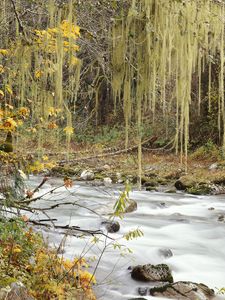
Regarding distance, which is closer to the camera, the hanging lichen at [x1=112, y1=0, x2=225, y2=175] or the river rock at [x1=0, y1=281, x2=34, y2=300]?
the hanging lichen at [x1=112, y1=0, x2=225, y2=175]

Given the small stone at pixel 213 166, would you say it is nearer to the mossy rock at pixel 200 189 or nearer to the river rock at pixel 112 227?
the mossy rock at pixel 200 189

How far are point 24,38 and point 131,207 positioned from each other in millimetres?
6878

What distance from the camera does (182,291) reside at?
16.2 feet

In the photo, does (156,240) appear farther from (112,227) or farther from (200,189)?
(200,189)

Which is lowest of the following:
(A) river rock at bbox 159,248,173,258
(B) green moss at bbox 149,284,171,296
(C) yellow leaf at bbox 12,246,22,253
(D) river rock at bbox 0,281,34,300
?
(A) river rock at bbox 159,248,173,258

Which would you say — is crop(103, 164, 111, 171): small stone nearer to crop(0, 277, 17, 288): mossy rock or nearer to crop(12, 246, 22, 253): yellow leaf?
crop(12, 246, 22, 253): yellow leaf

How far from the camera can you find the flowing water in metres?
5.76

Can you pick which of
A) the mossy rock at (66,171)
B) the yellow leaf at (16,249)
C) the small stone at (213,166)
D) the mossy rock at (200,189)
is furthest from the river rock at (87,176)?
the yellow leaf at (16,249)

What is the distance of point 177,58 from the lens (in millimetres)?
2824

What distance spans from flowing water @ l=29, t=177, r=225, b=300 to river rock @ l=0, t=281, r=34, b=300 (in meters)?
0.87

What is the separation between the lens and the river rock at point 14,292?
3.07 m

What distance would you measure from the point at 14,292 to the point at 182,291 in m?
2.34

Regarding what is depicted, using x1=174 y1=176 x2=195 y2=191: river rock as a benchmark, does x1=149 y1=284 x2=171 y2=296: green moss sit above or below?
above

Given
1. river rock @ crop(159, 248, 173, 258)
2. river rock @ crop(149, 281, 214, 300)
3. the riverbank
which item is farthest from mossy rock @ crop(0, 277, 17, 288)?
the riverbank
